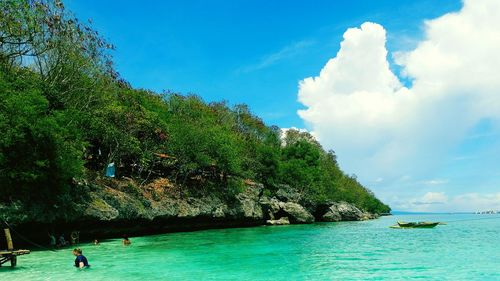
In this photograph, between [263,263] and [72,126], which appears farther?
[72,126]

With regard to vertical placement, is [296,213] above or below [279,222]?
above

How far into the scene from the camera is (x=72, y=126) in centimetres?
2816

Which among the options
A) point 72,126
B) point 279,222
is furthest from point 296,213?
point 72,126

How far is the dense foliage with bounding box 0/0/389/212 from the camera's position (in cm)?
2342

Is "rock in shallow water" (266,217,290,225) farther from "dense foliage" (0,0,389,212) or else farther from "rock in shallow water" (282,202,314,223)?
"dense foliage" (0,0,389,212)

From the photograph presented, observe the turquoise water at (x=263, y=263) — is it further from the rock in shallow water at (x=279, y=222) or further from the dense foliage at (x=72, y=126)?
the rock in shallow water at (x=279, y=222)

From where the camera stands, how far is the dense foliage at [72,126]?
23422 millimetres

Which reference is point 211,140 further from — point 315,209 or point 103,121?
point 315,209

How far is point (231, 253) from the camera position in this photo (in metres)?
24.5

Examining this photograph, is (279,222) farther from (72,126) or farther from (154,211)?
Answer: (72,126)

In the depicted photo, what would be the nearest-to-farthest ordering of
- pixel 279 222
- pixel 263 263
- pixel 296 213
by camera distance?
pixel 263 263
pixel 279 222
pixel 296 213

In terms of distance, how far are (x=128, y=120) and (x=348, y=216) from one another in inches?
2129

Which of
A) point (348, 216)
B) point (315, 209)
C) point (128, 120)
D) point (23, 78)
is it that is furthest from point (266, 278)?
point (348, 216)

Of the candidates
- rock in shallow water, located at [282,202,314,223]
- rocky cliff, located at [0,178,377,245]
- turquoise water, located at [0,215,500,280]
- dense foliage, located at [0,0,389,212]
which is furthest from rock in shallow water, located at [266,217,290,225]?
turquoise water, located at [0,215,500,280]
